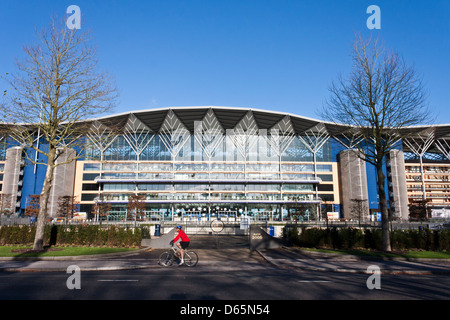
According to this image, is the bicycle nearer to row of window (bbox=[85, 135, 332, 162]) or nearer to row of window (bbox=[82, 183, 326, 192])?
row of window (bbox=[82, 183, 326, 192])

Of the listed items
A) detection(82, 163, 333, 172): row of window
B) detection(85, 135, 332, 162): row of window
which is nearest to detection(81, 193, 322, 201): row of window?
detection(82, 163, 333, 172): row of window

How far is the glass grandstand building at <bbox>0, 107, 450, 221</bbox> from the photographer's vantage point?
266 ft

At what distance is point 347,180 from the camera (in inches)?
3337

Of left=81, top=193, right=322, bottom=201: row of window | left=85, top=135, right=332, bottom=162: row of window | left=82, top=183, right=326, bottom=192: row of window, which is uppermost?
left=85, top=135, right=332, bottom=162: row of window

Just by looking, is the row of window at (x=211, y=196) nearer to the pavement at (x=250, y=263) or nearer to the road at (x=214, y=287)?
the pavement at (x=250, y=263)

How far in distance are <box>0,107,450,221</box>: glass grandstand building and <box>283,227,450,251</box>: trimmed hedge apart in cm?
5573

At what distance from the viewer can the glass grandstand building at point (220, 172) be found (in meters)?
81.2

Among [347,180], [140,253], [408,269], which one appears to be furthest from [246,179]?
[408,269]

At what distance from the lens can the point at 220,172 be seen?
3314 inches

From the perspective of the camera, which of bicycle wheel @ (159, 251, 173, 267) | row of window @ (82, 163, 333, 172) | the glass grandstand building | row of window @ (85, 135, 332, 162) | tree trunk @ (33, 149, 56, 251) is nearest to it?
bicycle wheel @ (159, 251, 173, 267)

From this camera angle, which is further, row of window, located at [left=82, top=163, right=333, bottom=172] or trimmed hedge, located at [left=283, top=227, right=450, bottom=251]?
row of window, located at [left=82, top=163, right=333, bottom=172]

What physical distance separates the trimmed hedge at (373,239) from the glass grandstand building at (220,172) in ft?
183

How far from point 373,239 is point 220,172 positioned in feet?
205
